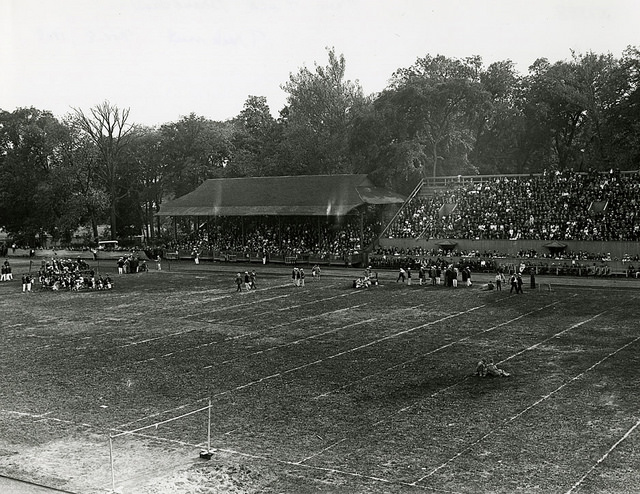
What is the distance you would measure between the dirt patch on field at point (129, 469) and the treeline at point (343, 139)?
4846 cm

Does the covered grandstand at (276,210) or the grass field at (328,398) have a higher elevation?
the covered grandstand at (276,210)

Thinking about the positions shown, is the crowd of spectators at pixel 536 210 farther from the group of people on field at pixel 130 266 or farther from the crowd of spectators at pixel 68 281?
the crowd of spectators at pixel 68 281

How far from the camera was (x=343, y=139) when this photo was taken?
75.4 m

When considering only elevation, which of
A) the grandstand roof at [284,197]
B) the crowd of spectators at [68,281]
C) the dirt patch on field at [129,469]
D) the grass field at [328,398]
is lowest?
the dirt patch on field at [129,469]

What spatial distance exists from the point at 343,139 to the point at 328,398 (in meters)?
59.4

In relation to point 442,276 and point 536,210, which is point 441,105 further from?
point 442,276

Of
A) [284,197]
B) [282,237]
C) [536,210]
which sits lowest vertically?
[282,237]

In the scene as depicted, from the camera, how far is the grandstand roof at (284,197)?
56750 mm

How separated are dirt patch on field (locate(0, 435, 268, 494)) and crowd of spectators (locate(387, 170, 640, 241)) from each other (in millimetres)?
38404

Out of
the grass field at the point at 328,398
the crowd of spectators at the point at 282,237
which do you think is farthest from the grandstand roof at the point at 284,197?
the grass field at the point at 328,398

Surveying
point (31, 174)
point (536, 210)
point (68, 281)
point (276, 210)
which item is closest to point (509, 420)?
point (68, 281)

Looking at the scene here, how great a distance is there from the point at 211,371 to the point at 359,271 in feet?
96.8

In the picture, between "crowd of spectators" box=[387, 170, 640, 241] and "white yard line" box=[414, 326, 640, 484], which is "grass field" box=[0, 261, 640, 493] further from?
"crowd of spectators" box=[387, 170, 640, 241]

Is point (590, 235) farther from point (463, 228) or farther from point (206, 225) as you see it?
point (206, 225)
